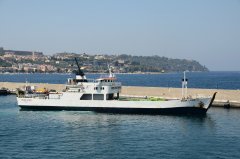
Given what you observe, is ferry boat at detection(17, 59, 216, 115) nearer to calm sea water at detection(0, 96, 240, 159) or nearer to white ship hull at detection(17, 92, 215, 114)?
white ship hull at detection(17, 92, 215, 114)

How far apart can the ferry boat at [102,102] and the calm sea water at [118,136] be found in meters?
1.86

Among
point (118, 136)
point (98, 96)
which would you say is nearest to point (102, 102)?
point (98, 96)

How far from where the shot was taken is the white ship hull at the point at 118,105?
54.1m

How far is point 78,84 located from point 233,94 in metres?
22.2

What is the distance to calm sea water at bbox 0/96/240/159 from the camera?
32.9 meters

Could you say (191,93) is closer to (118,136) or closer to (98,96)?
(98,96)

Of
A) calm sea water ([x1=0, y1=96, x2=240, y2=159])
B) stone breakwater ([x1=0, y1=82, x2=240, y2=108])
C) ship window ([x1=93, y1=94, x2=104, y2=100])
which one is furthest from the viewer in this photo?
stone breakwater ([x1=0, y1=82, x2=240, y2=108])

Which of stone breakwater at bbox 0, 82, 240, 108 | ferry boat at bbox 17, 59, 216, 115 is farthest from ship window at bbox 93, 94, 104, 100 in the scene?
stone breakwater at bbox 0, 82, 240, 108

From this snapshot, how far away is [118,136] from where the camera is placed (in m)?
39.8

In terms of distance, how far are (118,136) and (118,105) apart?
16.6 metres

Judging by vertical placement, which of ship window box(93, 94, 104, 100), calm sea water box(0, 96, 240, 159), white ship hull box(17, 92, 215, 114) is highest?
ship window box(93, 94, 104, 100)

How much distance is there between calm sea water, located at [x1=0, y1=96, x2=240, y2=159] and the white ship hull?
171cm

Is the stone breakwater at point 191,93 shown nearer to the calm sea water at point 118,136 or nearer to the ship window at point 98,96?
the calm sea water at point 118,136

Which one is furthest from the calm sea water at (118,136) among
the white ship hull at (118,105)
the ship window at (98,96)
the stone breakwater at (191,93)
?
the stone breakwater at (191,93)
